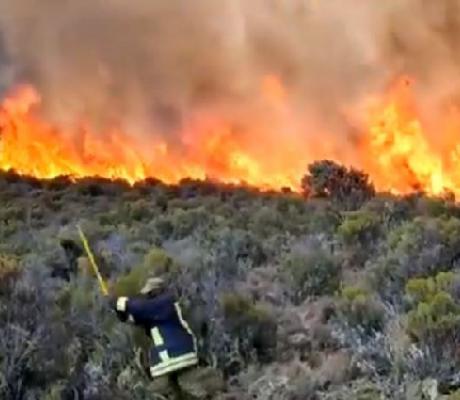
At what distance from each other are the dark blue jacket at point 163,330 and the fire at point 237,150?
1482 centimetres

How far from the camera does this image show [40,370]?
831 centimetres

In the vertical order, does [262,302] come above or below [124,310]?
above

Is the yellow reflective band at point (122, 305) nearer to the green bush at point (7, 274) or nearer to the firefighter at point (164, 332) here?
the firefighter at point (164, 332)

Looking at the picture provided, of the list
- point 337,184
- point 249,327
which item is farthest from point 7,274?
point 337,184

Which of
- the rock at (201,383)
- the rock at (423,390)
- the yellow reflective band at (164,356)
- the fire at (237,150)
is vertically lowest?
the rock at (423,390)

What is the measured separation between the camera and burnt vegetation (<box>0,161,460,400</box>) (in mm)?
8289

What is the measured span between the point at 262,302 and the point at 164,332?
370 cm

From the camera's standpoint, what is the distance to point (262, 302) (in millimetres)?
11383

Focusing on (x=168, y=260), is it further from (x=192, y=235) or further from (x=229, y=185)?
(x=229, y=185)

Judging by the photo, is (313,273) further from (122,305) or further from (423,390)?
(122,305)

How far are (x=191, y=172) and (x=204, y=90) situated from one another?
2.67 meters

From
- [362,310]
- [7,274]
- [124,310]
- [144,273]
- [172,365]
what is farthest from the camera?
[144,273]

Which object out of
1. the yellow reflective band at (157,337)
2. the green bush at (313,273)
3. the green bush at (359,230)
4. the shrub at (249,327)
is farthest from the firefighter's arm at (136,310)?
the green bush at (359,230)

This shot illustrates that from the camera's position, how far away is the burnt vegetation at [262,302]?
27.2 ft
